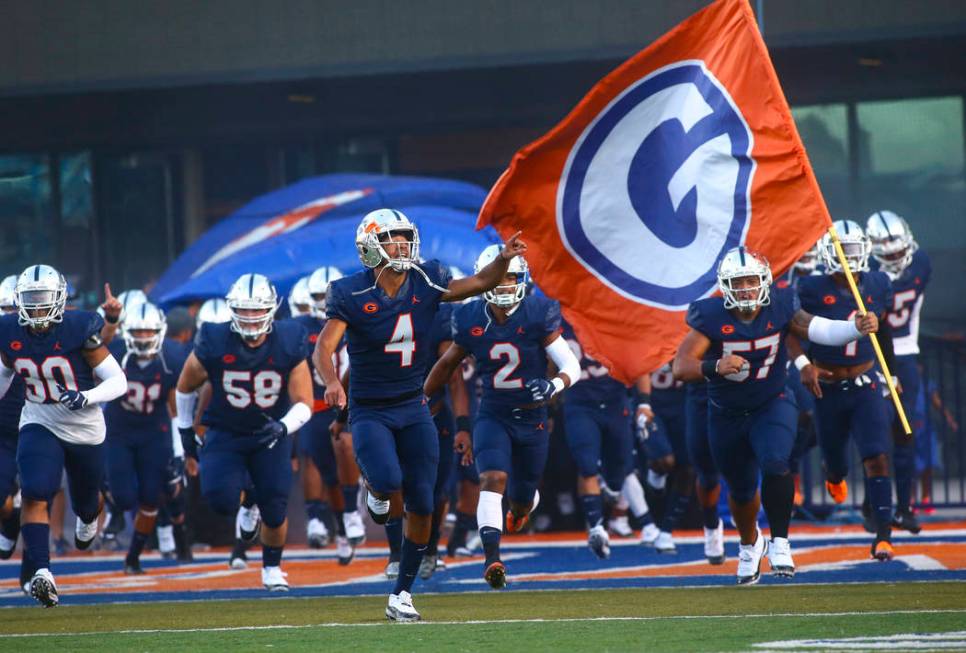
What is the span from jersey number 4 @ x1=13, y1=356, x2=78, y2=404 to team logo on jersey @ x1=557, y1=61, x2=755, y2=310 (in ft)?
9.35

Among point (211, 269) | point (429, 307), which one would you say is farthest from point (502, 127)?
point (429, 307)

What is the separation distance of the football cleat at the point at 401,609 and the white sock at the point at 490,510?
1.44 meters

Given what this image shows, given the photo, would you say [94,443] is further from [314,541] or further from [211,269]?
[211,269]

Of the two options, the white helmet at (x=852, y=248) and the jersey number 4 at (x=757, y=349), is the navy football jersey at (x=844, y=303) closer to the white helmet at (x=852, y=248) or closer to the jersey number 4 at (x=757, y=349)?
the white helmet at (x=852, y=248)

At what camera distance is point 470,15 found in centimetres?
1762

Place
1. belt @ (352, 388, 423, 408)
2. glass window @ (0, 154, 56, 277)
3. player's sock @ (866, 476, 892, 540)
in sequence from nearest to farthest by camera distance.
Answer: belt @ (352, 388, 423, 408), player's sock @ (866, 476, 892, 540), glass window @ (0, 154, 56, 277)

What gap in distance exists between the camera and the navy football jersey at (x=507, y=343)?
10.9 metres

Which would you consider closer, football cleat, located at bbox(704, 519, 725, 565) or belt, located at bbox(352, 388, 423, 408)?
belt, located at bbox(352, 388, 423, 408)

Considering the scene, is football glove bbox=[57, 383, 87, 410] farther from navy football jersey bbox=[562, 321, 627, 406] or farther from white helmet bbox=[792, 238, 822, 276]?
white helmet bbox=[792, 238, 822, 276]

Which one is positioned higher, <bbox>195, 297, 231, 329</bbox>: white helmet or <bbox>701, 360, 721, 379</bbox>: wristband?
<bbox>195, 297, 231, 329</bbox>: white helmet

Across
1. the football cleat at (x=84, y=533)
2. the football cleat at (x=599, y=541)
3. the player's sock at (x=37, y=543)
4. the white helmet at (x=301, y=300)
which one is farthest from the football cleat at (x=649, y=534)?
the player's sock at (x=37, y=543)

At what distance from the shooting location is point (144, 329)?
13398 mm

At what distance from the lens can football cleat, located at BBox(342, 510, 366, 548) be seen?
1314 cm

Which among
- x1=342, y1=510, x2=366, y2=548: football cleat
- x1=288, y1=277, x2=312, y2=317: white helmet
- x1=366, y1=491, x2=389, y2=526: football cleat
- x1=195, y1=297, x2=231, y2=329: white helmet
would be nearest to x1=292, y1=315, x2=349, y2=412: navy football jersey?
x1=288, y1=277, x2=312, y2=317: white helmet
